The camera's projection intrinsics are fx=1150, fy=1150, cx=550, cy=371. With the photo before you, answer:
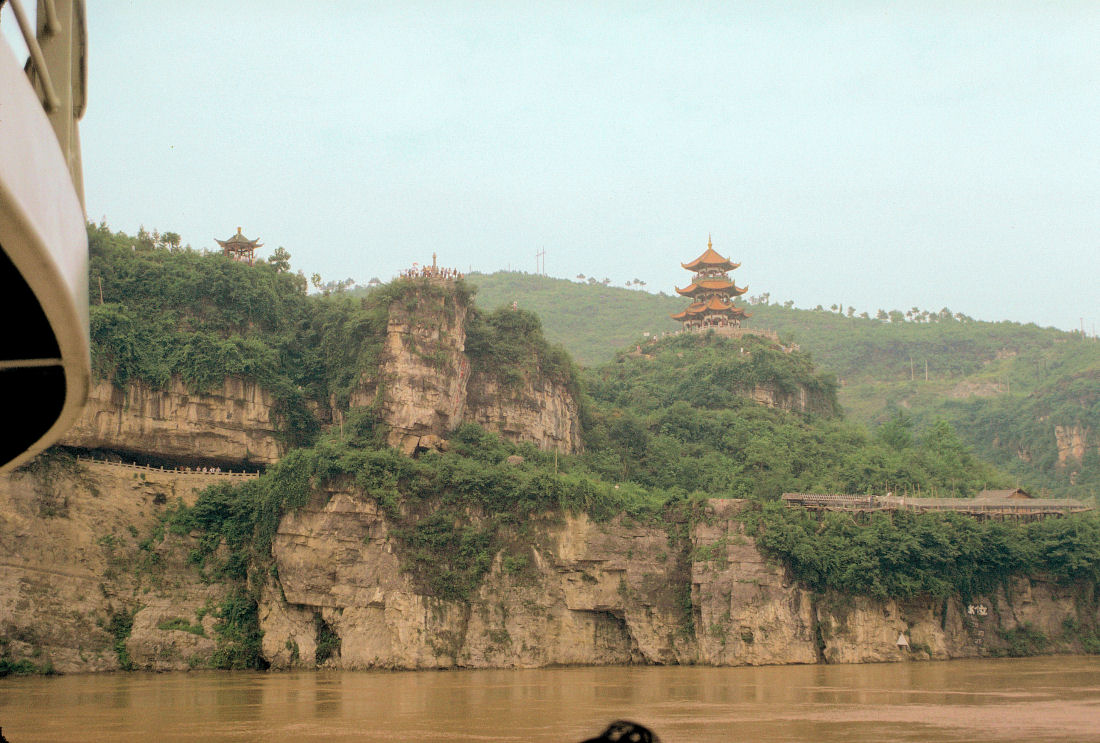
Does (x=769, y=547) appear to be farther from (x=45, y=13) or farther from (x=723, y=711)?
(x=45, y=13)

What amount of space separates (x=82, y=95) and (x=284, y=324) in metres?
36.6

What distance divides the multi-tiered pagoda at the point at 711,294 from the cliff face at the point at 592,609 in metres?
26.1

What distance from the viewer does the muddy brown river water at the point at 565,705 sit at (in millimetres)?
18109

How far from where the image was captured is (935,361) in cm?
8362

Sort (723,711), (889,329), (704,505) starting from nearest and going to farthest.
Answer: (723,711) < (704,505) < (889,329)

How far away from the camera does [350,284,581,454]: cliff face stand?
3691 cm

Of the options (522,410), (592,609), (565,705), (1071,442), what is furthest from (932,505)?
(1071,442)

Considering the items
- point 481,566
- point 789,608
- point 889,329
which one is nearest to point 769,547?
point 789,608

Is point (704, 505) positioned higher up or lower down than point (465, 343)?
lower down

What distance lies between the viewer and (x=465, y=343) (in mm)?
40219

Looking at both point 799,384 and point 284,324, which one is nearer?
point 284,324

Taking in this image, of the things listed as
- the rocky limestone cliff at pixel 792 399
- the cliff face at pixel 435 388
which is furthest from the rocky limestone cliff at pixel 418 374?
the rocky limestone cliff at pixel 792 399

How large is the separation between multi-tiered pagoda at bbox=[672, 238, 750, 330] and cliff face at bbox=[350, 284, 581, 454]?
20658 mm

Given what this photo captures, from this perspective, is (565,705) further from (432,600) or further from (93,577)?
(93,577)
